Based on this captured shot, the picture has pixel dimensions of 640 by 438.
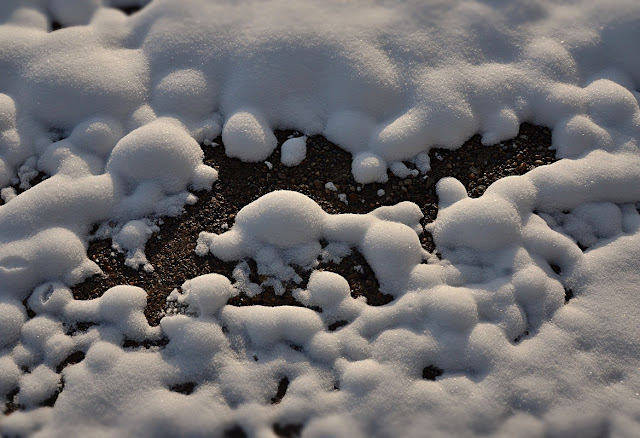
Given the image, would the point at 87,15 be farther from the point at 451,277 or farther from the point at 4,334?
the point at 451,277

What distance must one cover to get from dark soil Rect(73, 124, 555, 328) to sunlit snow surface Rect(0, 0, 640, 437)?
5 cm

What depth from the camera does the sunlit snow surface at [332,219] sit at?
173cm

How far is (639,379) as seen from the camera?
1768 mm

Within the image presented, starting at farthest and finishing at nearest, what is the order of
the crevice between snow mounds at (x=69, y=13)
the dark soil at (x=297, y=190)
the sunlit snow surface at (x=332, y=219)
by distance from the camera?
the crevice between snow mounds at (x=69, y=13)
the dark soil at (x=297, y=190)
the sunlit snow surface at (x=332, y=219)

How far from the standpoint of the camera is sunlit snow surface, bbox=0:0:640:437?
1.73m

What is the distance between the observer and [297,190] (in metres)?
2.14

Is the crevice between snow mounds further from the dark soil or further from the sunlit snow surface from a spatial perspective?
the dark soil

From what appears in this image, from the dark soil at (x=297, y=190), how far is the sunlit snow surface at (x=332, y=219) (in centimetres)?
5

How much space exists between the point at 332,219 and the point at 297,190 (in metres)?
0.22

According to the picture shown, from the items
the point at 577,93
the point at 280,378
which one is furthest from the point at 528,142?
the point at 280,378

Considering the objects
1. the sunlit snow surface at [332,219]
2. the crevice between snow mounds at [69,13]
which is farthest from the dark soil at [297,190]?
the crevice between snow mounds at [69,13]

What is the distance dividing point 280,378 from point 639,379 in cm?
124

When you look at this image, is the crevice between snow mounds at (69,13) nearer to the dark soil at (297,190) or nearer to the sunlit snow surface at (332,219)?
the sunlit snow surface at (332,219)

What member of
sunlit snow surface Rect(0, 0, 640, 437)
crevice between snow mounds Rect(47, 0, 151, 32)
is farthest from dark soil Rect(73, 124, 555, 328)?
crevice between snow mounds Rect(47, 0, 151, 32)
